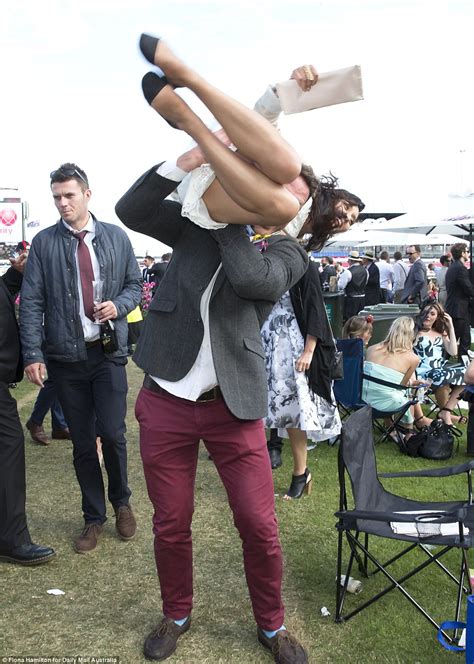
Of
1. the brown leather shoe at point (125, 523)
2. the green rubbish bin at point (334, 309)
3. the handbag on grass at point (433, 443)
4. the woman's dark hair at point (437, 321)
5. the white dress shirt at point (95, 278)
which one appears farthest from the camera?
the green rubbish bin at point (334, 309)

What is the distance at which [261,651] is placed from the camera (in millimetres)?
2932

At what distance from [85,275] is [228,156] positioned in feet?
7.14

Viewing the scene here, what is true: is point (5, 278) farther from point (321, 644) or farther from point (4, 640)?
point (321, 644)

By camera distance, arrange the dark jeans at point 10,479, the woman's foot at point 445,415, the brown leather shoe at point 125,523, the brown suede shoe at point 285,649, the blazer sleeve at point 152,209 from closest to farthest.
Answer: the blazer sleeve at point 152,209 < the brown suede shoe at point 285,649 < the dark jeans at point 10,479 < the brown leather shoe at point 125,523 < the woman's foot at point 445,415

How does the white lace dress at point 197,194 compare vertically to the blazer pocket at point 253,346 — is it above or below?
above

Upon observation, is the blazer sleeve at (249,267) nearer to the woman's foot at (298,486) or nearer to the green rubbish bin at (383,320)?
the woman's foot at (298,486)

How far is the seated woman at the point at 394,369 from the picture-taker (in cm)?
607

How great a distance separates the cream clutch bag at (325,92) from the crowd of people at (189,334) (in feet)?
0.10

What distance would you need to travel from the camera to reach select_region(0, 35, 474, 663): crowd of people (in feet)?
6.50

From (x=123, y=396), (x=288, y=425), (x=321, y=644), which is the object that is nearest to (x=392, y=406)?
(x=288, y=425)

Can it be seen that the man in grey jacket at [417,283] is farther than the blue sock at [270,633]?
Yes

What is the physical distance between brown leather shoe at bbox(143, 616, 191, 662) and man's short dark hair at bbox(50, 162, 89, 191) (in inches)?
92.2

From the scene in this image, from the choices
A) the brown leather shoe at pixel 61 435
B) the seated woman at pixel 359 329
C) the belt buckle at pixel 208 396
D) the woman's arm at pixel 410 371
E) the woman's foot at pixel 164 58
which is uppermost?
the woman's foot at pixel 164 58

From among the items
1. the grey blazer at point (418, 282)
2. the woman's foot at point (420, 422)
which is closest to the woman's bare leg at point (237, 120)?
the woman's foot at point (420, 422)
